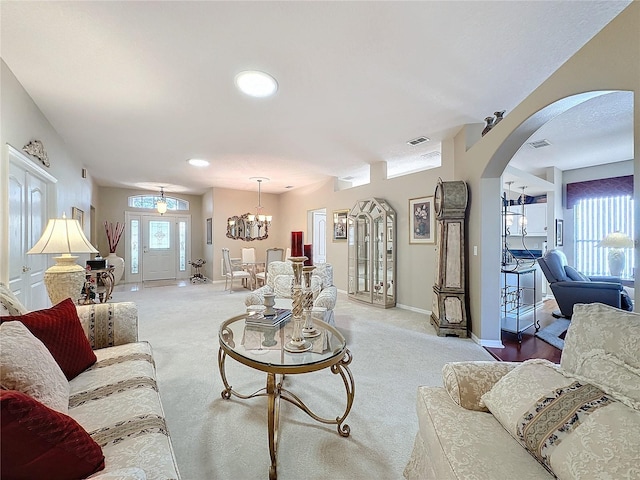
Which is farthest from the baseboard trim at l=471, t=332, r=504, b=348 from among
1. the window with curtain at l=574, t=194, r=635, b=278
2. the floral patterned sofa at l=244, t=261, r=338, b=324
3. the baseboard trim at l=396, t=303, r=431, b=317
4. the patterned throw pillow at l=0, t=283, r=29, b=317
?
the patterned throw pillow at l=0, t=283, r=29, b=317

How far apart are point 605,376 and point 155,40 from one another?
2972 mm

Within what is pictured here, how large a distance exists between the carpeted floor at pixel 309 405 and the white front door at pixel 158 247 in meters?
4.69

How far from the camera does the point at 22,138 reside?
8.34 feet

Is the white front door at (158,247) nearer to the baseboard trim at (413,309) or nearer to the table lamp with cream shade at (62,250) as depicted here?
the table lamp with cream shade at (62,250)

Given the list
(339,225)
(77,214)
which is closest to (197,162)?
(77,214)

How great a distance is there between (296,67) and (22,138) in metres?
2.67

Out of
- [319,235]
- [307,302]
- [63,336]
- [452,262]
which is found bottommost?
[63,336]

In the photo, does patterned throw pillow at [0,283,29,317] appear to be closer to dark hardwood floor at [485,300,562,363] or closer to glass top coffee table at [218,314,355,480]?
glass top coffee table at [218,314,355,480]

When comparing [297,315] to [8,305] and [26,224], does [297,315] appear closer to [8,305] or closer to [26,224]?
[8,305]

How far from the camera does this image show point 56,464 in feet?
2.32

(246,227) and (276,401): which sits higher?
(246,227)

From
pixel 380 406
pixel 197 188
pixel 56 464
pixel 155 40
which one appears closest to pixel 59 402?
pixel 56 464

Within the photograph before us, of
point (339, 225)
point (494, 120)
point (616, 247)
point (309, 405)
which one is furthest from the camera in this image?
point (339, 225)

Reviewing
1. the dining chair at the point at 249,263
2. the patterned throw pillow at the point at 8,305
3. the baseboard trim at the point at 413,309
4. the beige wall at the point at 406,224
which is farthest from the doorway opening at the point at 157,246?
the patterned throw pillow at the point at 8,305
